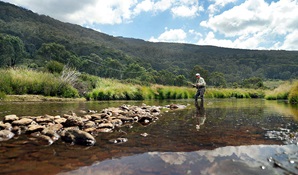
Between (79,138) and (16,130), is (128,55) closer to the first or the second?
(16,130)

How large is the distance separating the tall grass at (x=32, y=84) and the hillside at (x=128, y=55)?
176ft

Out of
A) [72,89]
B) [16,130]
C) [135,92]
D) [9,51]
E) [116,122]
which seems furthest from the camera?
[9,51]

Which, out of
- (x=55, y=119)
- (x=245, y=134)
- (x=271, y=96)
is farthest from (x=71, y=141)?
(x=271, y=96)

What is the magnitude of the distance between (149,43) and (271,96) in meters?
150

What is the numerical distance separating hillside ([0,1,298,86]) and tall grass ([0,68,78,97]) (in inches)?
2113

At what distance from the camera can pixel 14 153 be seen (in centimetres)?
330

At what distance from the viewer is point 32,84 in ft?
53.2

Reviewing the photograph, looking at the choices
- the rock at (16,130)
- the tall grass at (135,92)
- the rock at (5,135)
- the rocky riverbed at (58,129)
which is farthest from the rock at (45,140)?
the tall grass at (135,92)

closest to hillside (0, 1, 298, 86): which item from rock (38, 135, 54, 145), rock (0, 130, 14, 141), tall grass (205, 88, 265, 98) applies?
tall grass (205, 88, 265, 98)

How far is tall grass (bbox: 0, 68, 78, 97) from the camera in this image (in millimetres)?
15173

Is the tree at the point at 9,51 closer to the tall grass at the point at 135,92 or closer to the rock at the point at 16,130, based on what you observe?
the tall grass at the point at 135,92

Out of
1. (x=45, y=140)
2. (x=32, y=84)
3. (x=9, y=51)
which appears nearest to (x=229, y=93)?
(x=32, y=84)

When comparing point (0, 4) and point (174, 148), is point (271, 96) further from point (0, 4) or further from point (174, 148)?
point (0, 4)

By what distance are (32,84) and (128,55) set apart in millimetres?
115376
